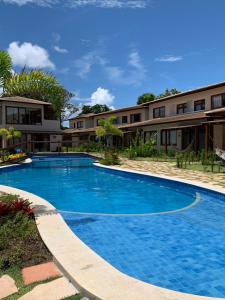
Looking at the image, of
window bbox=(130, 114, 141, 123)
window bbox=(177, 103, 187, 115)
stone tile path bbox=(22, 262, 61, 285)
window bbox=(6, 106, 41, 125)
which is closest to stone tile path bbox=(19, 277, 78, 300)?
stone tile path bbox=(22, 262, 61, 285)

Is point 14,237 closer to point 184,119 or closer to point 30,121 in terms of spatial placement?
point 184,119

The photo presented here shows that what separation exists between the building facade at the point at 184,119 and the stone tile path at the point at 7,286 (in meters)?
15.9

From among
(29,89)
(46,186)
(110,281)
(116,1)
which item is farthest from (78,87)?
(110,281)

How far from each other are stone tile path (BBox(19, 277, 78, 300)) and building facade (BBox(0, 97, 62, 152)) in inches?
1127

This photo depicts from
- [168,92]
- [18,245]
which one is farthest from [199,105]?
[168,92]

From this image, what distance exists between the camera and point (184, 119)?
81.9 feet

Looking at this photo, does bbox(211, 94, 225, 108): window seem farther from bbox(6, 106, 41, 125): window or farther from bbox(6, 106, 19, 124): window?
bbox(6, 106, 19, 124): window

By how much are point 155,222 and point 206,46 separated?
64.3 feet

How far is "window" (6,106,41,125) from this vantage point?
33.6 m

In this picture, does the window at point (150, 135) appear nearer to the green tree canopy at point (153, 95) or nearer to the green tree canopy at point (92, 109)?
the green tree canopy at point (153, 95)

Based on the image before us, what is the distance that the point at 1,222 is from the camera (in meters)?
5.86

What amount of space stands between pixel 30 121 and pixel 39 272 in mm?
32435

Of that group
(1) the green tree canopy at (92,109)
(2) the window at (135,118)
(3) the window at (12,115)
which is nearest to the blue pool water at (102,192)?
(3) the window at (12,115)

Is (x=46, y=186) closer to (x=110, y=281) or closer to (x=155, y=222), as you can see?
(x=155, y=222)
